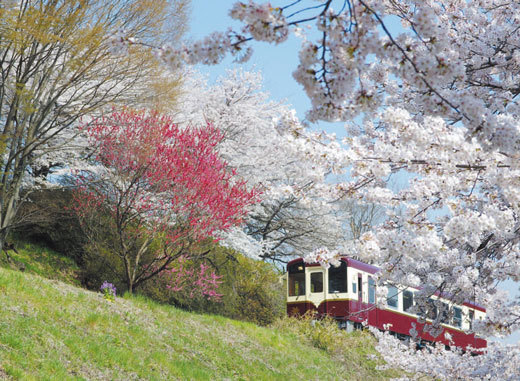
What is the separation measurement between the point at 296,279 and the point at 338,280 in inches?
56.0

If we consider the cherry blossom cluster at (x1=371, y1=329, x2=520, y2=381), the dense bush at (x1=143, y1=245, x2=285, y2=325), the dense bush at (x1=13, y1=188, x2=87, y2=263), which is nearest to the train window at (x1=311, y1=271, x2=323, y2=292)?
the dense bush at (x1=143, y1=245, x2=285, y2=325)

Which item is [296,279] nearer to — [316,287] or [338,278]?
[316,287]

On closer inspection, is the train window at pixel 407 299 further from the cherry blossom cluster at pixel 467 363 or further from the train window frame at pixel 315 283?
the cherry blossom cluster at pixel 467 363

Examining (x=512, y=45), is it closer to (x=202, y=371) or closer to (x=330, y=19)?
(x=330, y=19)

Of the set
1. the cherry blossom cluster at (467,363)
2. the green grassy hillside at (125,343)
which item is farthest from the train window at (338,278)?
the cherry blossom cluster at (467,363)

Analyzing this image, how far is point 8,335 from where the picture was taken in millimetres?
5797

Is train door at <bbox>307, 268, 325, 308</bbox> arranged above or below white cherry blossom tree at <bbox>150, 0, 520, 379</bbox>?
below

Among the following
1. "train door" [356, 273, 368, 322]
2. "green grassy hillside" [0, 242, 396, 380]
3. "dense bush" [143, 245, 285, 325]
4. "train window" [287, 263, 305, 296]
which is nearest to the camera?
"green grassy hillside" [0, 242, 396, 380]

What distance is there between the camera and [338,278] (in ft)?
51.1

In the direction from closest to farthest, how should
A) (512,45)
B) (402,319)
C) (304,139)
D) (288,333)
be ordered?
(512,45), (304,139), (288,333), (402,319)

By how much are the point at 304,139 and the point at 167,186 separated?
5969 mm

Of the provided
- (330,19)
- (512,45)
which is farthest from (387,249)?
(330,19)

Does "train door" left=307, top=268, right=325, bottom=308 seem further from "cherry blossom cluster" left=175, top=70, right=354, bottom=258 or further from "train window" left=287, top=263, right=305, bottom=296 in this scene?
"cherry blossom cluster" left=175, top=70, right=354, bottom=258

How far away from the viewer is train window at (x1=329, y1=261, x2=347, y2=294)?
15453 millimetres
